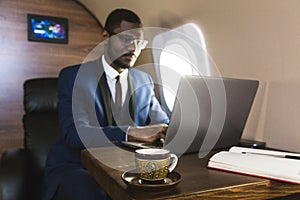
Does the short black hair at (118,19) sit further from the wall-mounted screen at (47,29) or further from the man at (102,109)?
the wall-mounted screen at (47,29)

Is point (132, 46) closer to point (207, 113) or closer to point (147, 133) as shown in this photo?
point (147, 133)

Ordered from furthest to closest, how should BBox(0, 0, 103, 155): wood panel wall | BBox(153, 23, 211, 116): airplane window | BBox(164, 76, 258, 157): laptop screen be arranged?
BBox(0, 0, 103, 155): wood panel wall → BBox(153, 23, 211, 116): airplane window → BBox(164, 76, 258, 157): laptop screen

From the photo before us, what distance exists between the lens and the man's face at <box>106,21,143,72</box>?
4.42 ft

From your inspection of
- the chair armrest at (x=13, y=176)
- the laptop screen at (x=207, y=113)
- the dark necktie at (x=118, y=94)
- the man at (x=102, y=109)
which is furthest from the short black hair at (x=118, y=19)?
the chair armrest at (x=13, y=176)

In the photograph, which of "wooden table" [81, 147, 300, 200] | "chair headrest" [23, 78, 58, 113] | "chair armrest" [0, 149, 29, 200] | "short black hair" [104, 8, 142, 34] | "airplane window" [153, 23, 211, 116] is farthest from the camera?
"chair headrest" [23, 78, 58, 113]

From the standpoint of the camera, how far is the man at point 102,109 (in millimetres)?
1155

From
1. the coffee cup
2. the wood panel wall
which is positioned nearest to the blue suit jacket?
the coffee cup

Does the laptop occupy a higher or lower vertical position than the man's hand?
higher

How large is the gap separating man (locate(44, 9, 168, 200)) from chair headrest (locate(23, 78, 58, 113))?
0.36m

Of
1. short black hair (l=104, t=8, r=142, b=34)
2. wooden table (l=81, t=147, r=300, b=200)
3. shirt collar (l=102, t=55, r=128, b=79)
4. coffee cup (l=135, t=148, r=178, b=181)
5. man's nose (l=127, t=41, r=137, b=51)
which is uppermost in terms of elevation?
short black hair (l=104, t=8, r=142, b=34)

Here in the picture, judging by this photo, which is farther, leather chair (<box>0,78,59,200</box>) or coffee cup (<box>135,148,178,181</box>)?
leather chair (<box>0,78,59,200</box>)

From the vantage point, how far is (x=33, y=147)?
62.7 inches

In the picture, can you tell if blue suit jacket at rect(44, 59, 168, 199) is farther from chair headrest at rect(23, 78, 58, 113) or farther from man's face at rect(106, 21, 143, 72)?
chair headrest at rect(23, 78, 58, 113)

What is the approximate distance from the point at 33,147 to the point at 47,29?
3.45 feet
